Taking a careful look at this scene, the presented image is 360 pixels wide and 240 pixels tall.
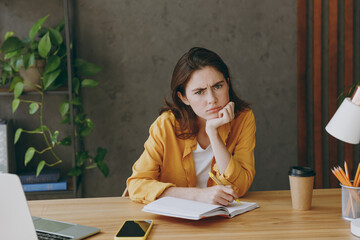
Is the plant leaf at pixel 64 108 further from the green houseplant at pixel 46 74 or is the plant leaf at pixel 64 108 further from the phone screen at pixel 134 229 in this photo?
the phone screen at pixel 134 229

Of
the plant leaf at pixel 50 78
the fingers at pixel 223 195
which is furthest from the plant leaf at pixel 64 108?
the fingers at pixel 223 195

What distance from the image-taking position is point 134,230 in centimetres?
126

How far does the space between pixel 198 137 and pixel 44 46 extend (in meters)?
1.26

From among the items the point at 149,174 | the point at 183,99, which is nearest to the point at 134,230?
the point at 149,174

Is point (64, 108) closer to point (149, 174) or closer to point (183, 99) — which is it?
point (183, 99)

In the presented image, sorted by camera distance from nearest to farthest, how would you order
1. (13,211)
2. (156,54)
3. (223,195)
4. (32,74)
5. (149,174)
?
(13,211)
(223,195)
(149,174)
(32,74)
(156,54)

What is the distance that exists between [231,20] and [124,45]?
81 centimetres

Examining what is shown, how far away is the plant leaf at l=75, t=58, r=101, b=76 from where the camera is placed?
2779 mm

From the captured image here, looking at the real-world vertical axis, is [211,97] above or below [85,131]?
above

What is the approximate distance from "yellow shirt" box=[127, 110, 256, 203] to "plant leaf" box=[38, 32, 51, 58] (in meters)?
1.08

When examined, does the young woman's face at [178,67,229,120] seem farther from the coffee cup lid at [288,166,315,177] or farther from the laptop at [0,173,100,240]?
the laptop at [0,173,100,240]

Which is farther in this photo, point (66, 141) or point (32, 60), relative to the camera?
point (66, 141)

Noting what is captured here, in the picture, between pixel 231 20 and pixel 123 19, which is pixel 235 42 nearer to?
pixel 231 20

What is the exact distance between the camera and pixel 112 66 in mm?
2998
